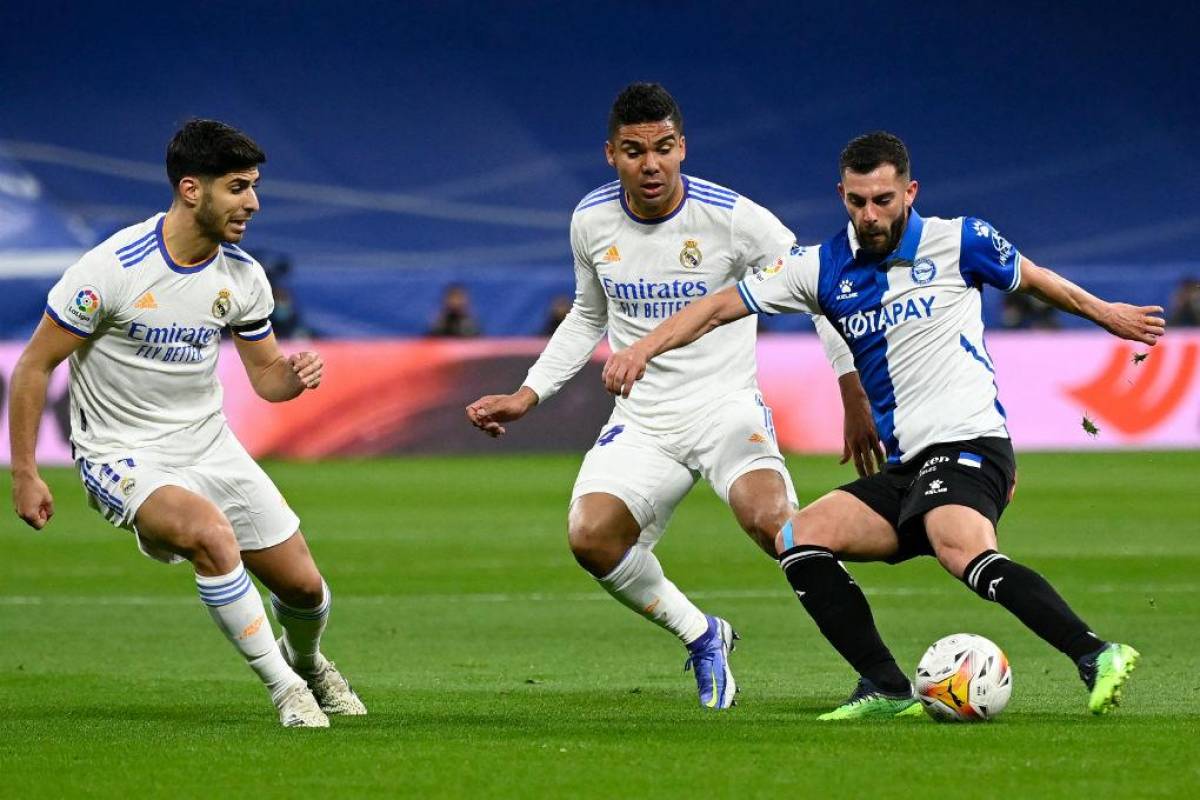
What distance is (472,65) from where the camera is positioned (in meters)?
30.7

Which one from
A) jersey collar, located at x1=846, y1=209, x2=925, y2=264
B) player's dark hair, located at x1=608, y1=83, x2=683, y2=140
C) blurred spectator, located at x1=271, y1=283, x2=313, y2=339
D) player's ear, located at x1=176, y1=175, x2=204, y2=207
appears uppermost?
player's dark hair, located at x1=608, y1=83, x2=683, y2=140

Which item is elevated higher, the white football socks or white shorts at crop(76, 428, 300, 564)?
white shorts at crop(76, 428, 300, 564)

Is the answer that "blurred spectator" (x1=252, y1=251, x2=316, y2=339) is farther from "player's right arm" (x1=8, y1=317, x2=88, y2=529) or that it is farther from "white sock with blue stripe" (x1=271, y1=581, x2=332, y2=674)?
"player's right arm" (x1=8, y1=317, x2=88, y2=529)

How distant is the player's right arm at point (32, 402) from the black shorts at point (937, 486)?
2.73 m

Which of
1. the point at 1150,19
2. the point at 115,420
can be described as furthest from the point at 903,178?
the point at 1150,19

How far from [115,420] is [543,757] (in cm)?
226

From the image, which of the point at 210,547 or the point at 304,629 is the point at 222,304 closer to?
the point at 210,547

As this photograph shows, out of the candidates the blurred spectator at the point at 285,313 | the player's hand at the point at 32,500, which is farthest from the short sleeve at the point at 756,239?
the blurred spectator at the point at 285,313

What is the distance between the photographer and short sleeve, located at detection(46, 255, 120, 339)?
6871 mm

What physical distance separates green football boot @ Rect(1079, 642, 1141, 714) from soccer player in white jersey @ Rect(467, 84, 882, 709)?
157 centimetres

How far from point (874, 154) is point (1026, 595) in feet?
5.01

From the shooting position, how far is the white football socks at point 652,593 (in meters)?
7.73

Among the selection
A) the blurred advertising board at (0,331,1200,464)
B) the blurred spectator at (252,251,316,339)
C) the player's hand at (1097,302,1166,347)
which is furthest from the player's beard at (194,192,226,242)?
the blurred spectator at (252,251,316,339)

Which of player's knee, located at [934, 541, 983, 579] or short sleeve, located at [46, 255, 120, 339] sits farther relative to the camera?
short sleeve, located at [46, 255, 120, 339]
